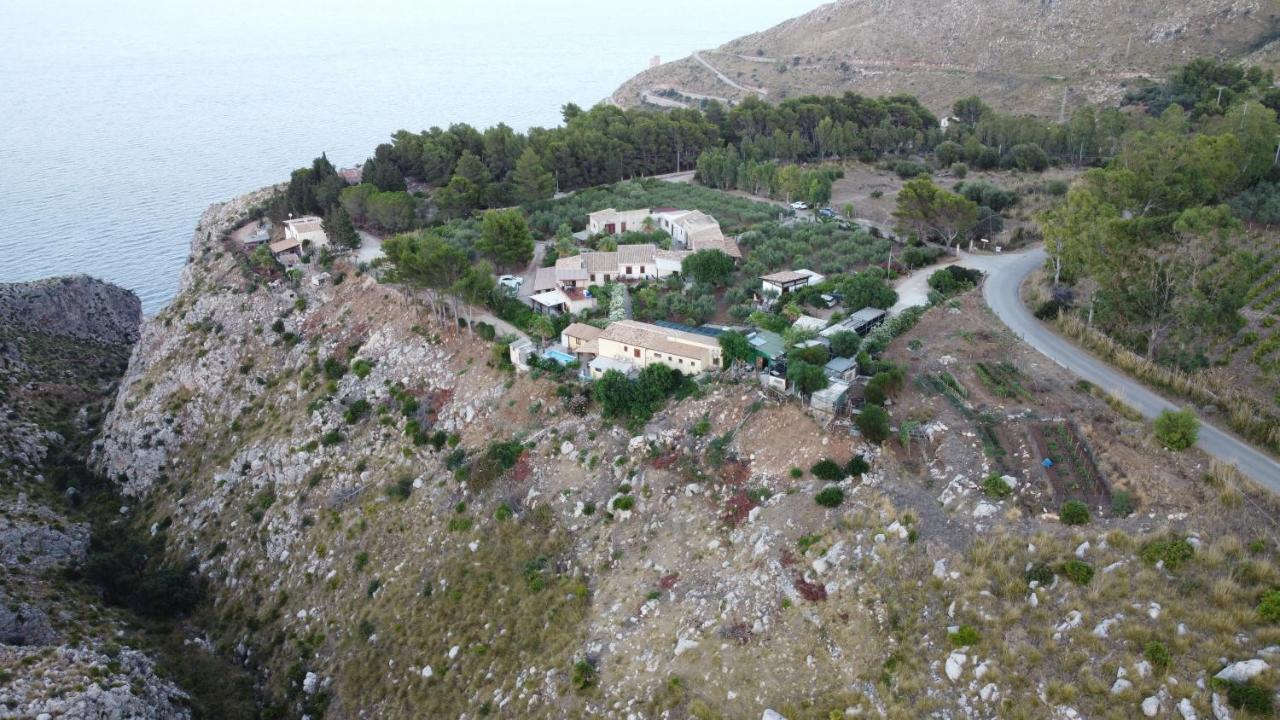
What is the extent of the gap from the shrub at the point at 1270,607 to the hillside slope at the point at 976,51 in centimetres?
10282

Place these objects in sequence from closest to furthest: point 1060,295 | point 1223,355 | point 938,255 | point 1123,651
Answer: point 1123,651 < point 1223,355 < point 1060,295 < point 938,255

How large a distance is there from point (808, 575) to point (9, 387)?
190 feet

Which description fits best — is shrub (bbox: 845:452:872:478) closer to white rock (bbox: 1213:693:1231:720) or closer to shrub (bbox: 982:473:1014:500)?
shrub (bbox: 982:473:1014:500)

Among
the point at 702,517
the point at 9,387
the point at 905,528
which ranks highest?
the point at 905,528

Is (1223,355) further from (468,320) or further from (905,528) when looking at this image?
(468,320)

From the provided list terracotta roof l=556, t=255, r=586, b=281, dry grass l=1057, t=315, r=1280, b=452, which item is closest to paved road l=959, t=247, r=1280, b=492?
dry grass l=1057, t=315, r=1280, b=452

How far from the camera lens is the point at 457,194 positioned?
66625mm

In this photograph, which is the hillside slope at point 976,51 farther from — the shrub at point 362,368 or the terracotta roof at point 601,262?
the shrub at point 362,368

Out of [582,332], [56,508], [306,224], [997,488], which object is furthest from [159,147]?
[997,488]

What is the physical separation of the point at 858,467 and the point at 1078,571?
799cm

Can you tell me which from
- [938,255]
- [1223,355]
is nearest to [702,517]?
[1223,355]

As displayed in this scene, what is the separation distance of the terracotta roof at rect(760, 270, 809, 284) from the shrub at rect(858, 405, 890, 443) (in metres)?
19.6

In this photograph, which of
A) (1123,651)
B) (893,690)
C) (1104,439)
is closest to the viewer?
(1123,651)

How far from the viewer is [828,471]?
2830cm
